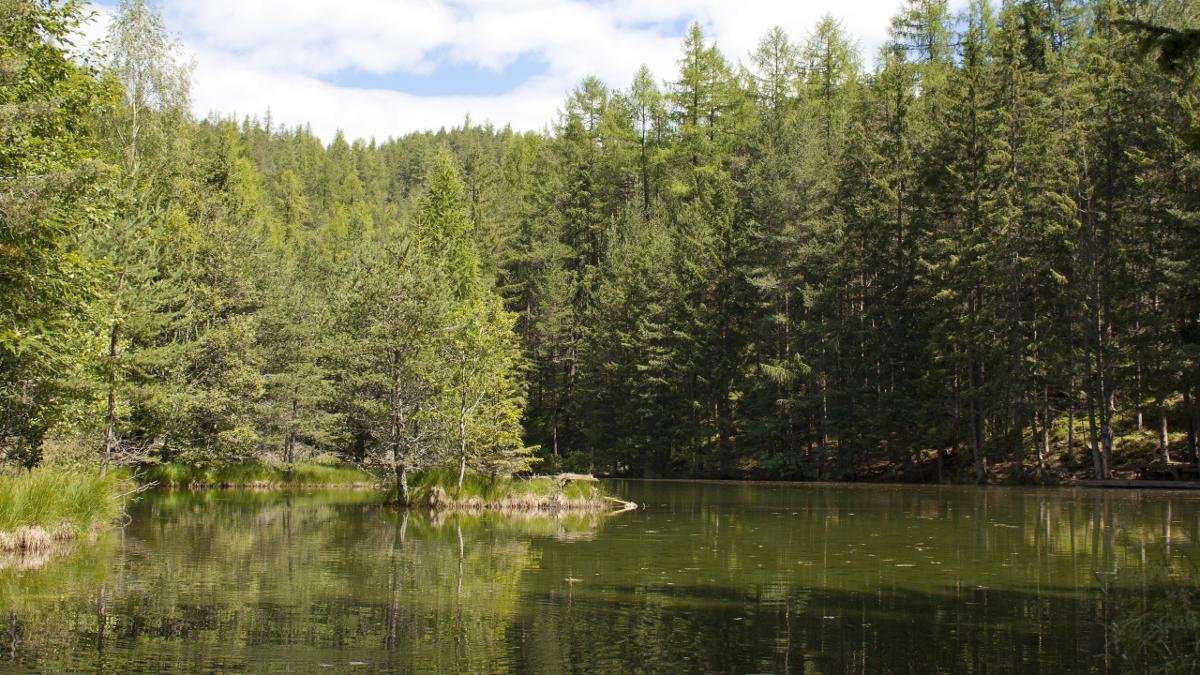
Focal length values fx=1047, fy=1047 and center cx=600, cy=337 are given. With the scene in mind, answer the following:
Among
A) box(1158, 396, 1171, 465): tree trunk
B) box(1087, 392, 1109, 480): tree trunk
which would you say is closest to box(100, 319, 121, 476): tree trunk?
box(1087, 392, 1109, 480): tree trunk

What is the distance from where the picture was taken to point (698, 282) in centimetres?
6688

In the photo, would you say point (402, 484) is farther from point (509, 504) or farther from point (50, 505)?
point (50, 505)

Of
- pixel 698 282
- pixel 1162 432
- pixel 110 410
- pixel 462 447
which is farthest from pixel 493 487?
pixel 698 282

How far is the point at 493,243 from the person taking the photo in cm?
7869

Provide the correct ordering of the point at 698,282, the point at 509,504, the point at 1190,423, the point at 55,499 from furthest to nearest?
the point at 698,282 < the point at 1190,423 < the point at 509,504 < the point at 55,499

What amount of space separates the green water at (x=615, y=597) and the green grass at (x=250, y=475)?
19300mm

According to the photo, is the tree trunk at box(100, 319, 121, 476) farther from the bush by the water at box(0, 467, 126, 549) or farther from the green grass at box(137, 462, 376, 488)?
the green grass at box(137, 462, 376, 488)

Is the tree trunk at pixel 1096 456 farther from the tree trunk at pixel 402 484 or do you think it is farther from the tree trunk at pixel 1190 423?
the tree trunk at pixel 402 484

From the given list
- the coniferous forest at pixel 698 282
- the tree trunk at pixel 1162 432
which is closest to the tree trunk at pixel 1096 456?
the coniferous forest at pixel 698 282

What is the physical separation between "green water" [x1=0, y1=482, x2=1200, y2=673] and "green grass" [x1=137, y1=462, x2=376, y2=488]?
1930cm

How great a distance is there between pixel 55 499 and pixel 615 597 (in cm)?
1237

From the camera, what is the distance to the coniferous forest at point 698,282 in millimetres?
25828

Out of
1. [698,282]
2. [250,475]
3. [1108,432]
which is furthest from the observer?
[698,282]

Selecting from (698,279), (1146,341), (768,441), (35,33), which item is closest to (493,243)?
(698,279)
